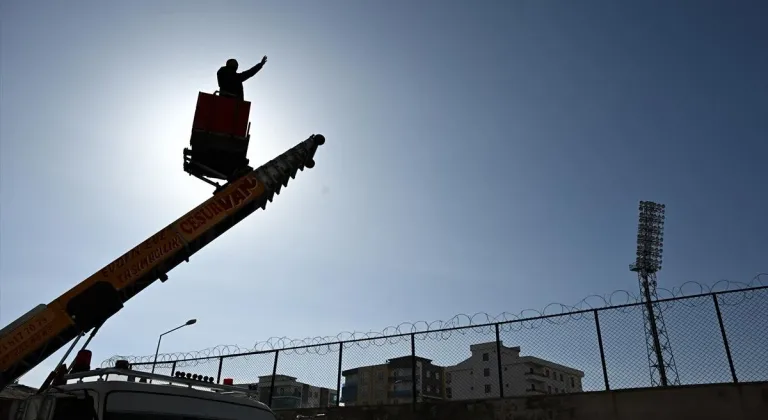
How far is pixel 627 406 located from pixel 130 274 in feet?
29.1

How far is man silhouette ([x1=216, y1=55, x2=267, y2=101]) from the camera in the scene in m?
8.57

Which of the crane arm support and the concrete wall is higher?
the crane arm support

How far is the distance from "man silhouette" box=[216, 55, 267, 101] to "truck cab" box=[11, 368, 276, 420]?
4.50m

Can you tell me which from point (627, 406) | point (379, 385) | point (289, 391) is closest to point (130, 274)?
point (627, 406)

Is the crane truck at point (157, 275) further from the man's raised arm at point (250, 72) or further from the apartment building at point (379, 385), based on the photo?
the apartment building at point (379, 385)

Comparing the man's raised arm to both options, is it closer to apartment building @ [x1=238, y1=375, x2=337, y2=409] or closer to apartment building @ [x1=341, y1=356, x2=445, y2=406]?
apartment building @ [x1=238, y1=375, x2=337, y2=409]

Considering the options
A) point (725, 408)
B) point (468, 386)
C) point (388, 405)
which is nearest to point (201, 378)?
point (388, 405)

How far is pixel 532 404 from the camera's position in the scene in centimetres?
1081

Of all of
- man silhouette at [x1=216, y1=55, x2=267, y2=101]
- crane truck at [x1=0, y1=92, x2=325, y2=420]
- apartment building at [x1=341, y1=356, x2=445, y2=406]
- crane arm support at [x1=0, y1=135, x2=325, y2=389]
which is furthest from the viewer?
apartment building at [x1=341, y1=356, x2=445, y2=406]

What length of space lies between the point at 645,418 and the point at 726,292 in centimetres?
293

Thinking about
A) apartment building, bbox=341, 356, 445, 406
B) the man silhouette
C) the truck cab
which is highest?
apartment building, bbox=341, 356, 445, 406

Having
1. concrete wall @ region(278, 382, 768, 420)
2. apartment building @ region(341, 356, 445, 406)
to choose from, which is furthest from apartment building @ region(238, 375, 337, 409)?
apartment building @ region(341, 356, 445, 406)

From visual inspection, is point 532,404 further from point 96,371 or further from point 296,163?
point 96,371

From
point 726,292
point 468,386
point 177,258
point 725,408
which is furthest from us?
point 468,386
